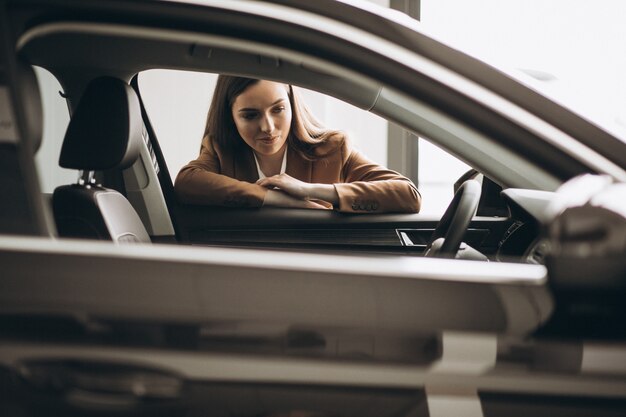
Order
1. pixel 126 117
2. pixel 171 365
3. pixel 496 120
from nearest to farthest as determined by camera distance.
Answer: pixel 171 365 < pixel 496 120 < pixel 126 117

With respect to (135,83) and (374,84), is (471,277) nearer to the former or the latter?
(374,84)

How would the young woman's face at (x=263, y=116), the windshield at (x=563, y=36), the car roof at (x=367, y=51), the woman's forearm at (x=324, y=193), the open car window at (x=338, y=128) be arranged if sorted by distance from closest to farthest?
the car roof at (x=367, y=51) < the woman's forearm at (x=324, y=193) < the young woman's face at (x=263, y=116) < the windshield at (x=563, y=36) < the open car window at (x=338, y=128)

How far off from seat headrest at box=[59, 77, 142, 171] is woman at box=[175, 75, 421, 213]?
0.63 m

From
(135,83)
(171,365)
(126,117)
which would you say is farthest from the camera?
(135,83)

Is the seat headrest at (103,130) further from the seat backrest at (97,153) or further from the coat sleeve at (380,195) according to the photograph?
the coat sleeve at (380,195)

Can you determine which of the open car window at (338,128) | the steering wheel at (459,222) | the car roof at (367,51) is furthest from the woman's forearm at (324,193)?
the open car window at (338,128)

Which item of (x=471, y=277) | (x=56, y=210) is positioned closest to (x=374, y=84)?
(x=471, y=277)

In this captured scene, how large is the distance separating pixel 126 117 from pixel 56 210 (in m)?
0.27

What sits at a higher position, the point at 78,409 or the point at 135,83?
the point at 135,83

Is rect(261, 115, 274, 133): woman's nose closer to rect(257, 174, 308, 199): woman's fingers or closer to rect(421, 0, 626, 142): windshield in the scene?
rect(257, 174, 308, 199): woman's fingers

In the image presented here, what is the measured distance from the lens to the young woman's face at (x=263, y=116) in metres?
2.04

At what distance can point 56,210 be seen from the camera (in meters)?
1.40

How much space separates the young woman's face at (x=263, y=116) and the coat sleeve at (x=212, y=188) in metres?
0.17

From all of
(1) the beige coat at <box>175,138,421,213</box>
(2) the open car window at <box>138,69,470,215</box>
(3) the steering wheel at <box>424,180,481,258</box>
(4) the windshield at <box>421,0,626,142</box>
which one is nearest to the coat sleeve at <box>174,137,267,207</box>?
(1) the beige coat at <box>175,138,421,213</box>
